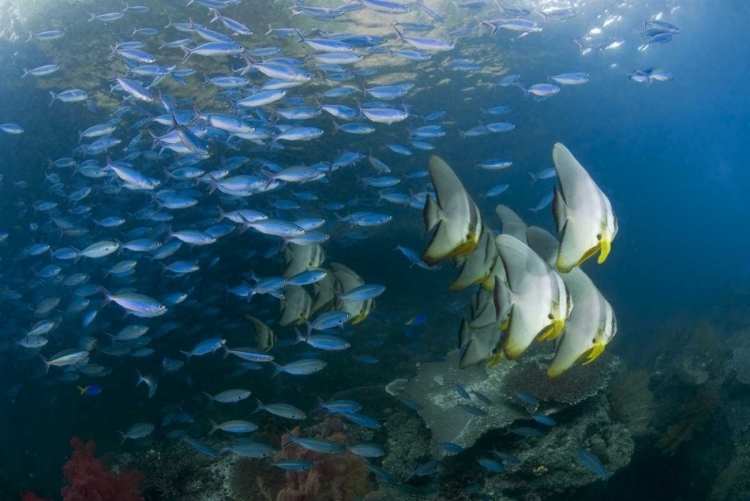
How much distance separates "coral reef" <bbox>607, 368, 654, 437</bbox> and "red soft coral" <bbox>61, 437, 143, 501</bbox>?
25.6ft

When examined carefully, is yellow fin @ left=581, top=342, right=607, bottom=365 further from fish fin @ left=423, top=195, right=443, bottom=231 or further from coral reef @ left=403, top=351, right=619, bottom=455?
coral reef @ left=403, top=351, right=619, bottom=455

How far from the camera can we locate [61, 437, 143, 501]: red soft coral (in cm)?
643

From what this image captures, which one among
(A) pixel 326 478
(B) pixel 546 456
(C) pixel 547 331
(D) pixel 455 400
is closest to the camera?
(C) pixel 547 331

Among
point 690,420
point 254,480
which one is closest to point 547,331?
point 254,480

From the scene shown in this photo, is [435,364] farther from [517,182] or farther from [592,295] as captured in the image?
[517,182]

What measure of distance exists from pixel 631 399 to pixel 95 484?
29.5 feet

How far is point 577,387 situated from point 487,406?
1.34m

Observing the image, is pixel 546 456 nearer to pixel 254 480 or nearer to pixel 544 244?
pixel 254 480

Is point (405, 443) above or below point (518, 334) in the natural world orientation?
below

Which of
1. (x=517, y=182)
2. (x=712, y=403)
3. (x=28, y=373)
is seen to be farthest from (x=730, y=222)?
(x=28, y=373)

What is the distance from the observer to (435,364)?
26.5 ft

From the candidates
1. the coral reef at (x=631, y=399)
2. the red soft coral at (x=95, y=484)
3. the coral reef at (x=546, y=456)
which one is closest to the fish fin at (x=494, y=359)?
the coral reef at (x=546, y=456)

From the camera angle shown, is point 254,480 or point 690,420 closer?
point 254,480

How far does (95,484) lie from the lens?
656 centimetres
